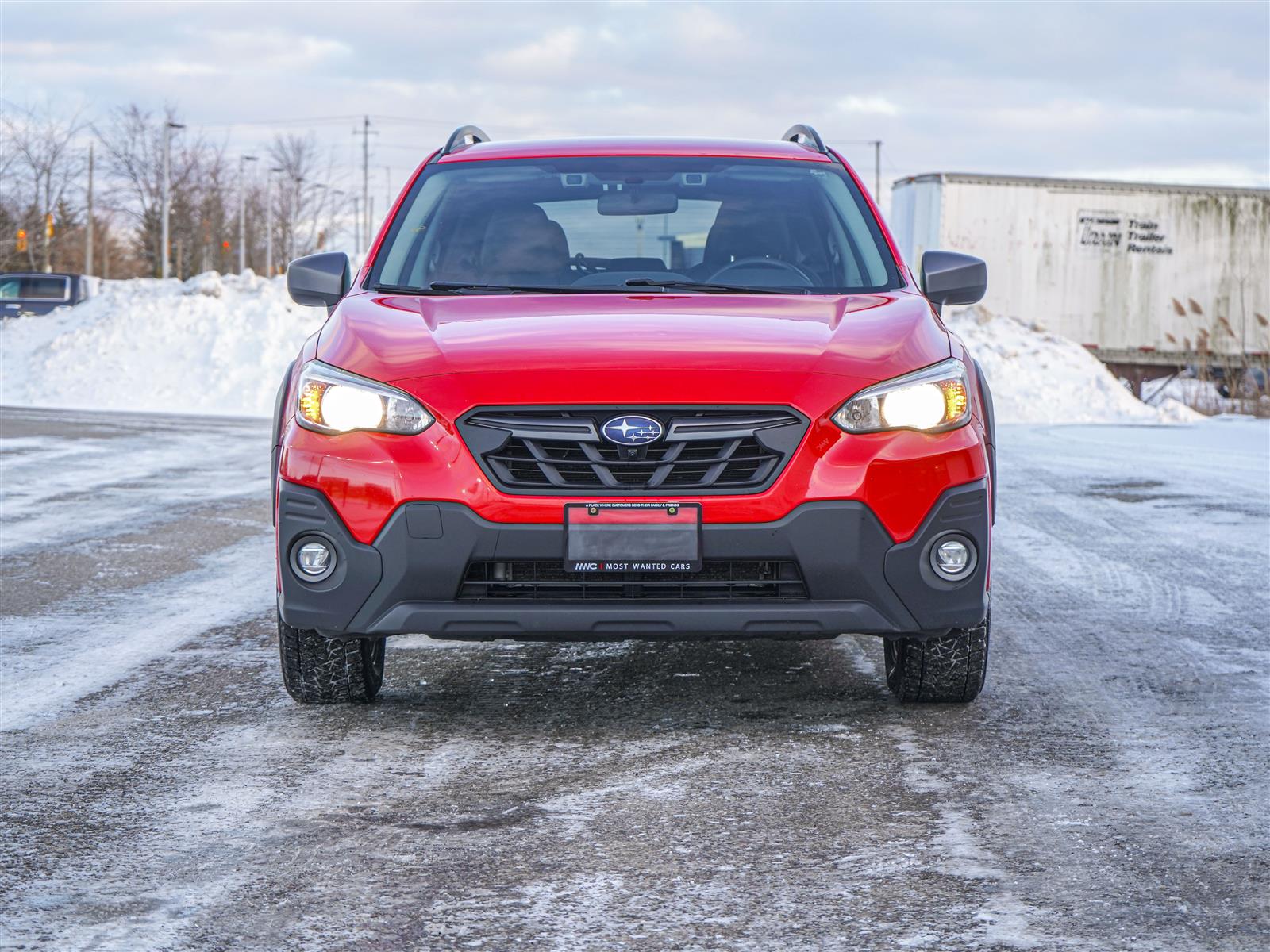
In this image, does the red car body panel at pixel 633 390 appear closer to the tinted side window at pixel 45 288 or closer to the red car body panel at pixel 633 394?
the red car body panel at pixel 633 394

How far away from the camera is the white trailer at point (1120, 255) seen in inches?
1120

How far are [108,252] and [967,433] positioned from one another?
9066 centimetres

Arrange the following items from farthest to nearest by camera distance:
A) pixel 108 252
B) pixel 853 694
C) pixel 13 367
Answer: pixel 108 252, pixel 13 367, pixel 853 694

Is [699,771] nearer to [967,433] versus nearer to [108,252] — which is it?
[967,433]

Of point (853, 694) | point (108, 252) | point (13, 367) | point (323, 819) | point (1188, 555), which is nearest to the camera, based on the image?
point (323, 819)

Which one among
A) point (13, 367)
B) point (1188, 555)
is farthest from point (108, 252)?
point (1188, 555)

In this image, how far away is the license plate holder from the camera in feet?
13.7

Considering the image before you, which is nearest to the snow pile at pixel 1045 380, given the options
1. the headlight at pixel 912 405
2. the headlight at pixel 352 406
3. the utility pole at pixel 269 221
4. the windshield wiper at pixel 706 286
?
the windshield wiper at pixel 706 286

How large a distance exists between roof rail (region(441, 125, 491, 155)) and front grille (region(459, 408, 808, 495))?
7.57ft

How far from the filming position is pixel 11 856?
3.42 m

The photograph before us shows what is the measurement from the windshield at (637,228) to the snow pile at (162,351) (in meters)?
17.4

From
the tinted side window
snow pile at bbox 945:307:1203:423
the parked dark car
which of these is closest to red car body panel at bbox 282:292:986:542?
snow pile at bbox 945:307:1203:423

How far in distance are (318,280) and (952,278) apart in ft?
7.01

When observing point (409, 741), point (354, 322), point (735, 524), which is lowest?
point (409, 741)
